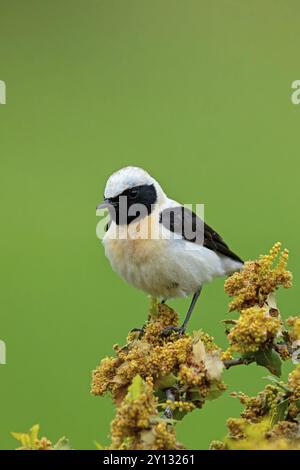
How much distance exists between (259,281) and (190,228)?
53.8 inches

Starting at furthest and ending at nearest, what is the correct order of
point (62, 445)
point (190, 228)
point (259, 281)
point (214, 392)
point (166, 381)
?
point (190, 228) < point (259, 281) < point (166, 381) < point (214, 392) < point (62, 445)

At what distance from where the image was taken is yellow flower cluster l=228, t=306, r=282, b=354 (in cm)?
185

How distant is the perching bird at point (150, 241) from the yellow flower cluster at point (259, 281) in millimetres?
1038

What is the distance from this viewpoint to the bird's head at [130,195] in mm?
3205

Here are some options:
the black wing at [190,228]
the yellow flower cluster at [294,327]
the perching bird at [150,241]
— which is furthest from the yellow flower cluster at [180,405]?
the black wing at [190,228]

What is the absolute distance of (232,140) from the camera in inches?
313

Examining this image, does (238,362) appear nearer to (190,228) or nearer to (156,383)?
(156,383)

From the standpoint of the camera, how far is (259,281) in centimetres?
216

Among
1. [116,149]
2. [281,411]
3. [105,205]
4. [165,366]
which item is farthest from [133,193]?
[116,149]

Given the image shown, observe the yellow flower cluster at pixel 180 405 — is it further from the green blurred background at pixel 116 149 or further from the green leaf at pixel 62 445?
the green blurred background at pixel 116 149

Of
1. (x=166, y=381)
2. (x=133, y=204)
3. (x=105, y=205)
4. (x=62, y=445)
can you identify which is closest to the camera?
(x=62, y=445)

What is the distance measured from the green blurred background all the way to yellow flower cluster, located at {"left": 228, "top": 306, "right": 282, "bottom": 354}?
2.52m

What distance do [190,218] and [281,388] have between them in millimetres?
1721

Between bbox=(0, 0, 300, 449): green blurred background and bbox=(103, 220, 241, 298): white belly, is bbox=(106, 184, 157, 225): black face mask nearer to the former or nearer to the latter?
bbox=(103, 220, 241, 298): white belly
